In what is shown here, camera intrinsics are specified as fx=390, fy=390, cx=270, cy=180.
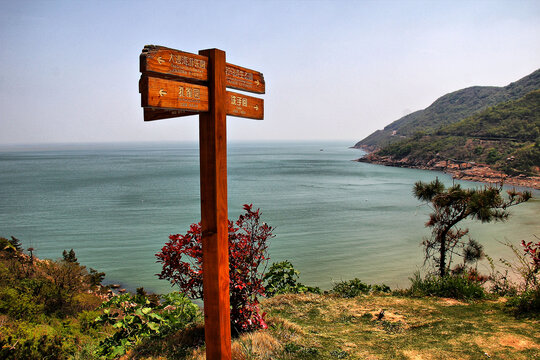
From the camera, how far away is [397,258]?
49.4 ft

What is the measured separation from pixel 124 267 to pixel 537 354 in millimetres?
13342

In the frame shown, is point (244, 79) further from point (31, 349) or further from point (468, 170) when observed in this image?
point (468, 170)

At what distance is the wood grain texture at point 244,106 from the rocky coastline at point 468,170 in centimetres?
2350

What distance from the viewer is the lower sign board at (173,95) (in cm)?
275

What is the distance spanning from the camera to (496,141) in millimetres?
49125

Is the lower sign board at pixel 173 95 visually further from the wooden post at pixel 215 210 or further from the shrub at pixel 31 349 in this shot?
the shrub at pixel 31 349

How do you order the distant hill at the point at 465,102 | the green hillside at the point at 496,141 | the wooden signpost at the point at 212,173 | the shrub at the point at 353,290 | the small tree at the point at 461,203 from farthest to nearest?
the distant hill at the point at 465,102
the green hillside at the point at 496,141
the small tree at the point at 461,203
the shrub at the point at 353,290
the wooden signpost at the point at 212,173

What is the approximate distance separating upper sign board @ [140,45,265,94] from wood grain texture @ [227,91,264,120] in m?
0.11

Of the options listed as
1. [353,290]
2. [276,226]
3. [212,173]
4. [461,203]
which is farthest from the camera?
[276,226]

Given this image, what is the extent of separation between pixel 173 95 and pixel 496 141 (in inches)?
→ 2160

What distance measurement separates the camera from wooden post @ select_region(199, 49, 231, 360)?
10.3 ft

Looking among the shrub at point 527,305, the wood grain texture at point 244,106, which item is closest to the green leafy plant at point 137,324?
the wood grain texture at point 244,106

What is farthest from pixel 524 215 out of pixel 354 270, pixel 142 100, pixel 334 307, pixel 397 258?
pixel 142 100

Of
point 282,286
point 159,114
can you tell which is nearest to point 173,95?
point 159,114
